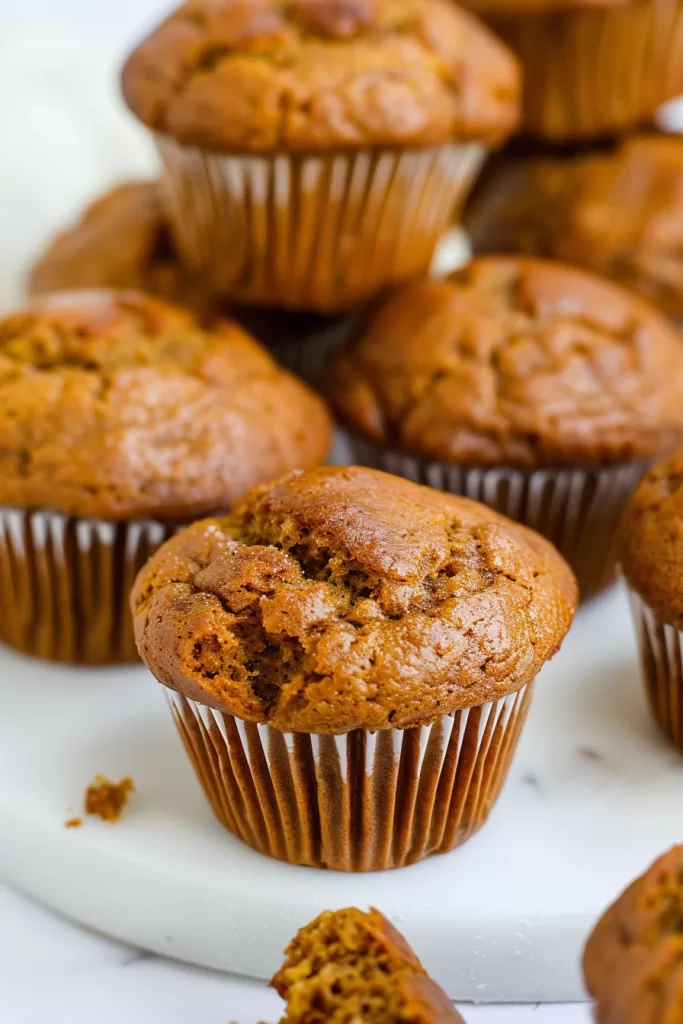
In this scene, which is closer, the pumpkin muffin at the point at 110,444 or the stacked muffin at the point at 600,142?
the pumpkin muffin at the point at 110,444

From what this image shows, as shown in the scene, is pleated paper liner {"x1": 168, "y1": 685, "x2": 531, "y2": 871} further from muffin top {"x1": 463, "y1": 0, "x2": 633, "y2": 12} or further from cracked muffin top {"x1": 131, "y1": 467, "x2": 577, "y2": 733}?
muffin top {"x1": 463, "y1": 0, "x2": 633, "y2": 12}

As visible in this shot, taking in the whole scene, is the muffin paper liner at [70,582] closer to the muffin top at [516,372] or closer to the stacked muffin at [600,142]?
the muffin top at [516,372]

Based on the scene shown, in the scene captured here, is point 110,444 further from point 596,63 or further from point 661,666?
point 596,63

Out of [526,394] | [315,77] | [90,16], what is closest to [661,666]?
[526,394]

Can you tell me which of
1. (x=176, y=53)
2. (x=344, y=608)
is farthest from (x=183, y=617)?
(x=176, y=53)

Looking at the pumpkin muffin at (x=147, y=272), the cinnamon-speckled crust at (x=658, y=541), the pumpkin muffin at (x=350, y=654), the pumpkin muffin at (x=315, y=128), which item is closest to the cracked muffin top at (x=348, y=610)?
the pumpkin muffin at (x=350, y=654)
